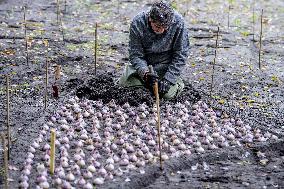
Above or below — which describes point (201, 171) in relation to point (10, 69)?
below

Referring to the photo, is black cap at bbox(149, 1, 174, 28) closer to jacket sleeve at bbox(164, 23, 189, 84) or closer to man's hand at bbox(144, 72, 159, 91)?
jacket sleeve at bbox(164, 23, 189, 84)

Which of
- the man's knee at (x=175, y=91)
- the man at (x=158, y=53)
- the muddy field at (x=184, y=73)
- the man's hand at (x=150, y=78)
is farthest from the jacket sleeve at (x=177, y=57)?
the muddy field at (x=184, y=73)

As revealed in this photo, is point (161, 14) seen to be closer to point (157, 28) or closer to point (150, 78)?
point (157, 28)

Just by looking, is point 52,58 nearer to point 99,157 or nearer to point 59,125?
point 59,125

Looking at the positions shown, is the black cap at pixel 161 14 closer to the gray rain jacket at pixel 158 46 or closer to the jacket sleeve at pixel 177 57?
the gray rain jacket at pixel 158 46

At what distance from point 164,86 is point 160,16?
852mm

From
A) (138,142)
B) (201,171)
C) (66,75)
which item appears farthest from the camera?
(66,75)

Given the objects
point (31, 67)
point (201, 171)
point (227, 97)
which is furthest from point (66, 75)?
point (201, 171)

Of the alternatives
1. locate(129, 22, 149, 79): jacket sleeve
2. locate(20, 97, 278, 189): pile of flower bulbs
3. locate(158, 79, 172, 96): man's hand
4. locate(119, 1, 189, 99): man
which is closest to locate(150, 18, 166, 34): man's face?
locate(119, 1, 189, 99): man

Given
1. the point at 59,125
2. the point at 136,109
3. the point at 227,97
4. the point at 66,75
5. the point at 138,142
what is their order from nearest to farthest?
the point at 138,142, the point at 59,125, the point at 136,109, the point at 227,97, the point at 66,75

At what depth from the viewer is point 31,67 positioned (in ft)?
24.5

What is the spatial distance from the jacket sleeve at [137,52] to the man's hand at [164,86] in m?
0.22

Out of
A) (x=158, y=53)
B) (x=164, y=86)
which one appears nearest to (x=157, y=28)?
(x=158, y=53)

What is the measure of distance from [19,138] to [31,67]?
7.57ft
